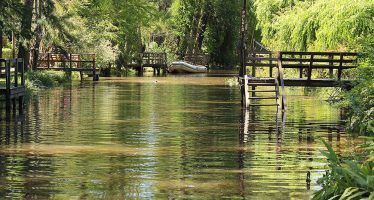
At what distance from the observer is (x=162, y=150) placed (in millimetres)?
19656

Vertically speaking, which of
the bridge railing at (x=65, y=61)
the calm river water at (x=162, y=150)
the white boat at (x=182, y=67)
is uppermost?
the bridge railing at (x=65, y=61)

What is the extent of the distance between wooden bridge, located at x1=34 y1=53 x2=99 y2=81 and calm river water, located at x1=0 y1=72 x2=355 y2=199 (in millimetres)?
23320

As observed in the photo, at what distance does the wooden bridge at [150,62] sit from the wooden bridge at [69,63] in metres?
11.1

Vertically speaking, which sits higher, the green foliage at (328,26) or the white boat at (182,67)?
the green foliage at (328,26)

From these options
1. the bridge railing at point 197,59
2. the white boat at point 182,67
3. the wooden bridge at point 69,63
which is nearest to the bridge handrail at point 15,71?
the wooden bridge at point 69,63

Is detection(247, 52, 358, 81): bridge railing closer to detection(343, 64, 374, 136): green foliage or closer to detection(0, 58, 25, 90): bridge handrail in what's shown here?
detection(343, 64, 374, 136): green foliage

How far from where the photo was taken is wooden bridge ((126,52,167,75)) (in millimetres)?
76375

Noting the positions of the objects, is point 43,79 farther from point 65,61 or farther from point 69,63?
point 69,63

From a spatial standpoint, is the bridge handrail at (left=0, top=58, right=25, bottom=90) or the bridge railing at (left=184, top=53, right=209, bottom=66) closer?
the bridge handrail at (left=0, top=58, right=25, bottom=90)

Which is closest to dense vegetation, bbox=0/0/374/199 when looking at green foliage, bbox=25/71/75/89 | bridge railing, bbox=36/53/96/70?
green foliage, bbox=25/71/75/89

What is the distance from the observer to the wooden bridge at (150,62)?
76375 millimetres

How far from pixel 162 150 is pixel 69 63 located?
43991 mm

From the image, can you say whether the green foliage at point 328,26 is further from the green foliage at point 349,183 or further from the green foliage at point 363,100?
the green foliage at point 349,183

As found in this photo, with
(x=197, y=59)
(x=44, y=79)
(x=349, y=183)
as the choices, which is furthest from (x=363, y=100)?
(x=197, y=59)
